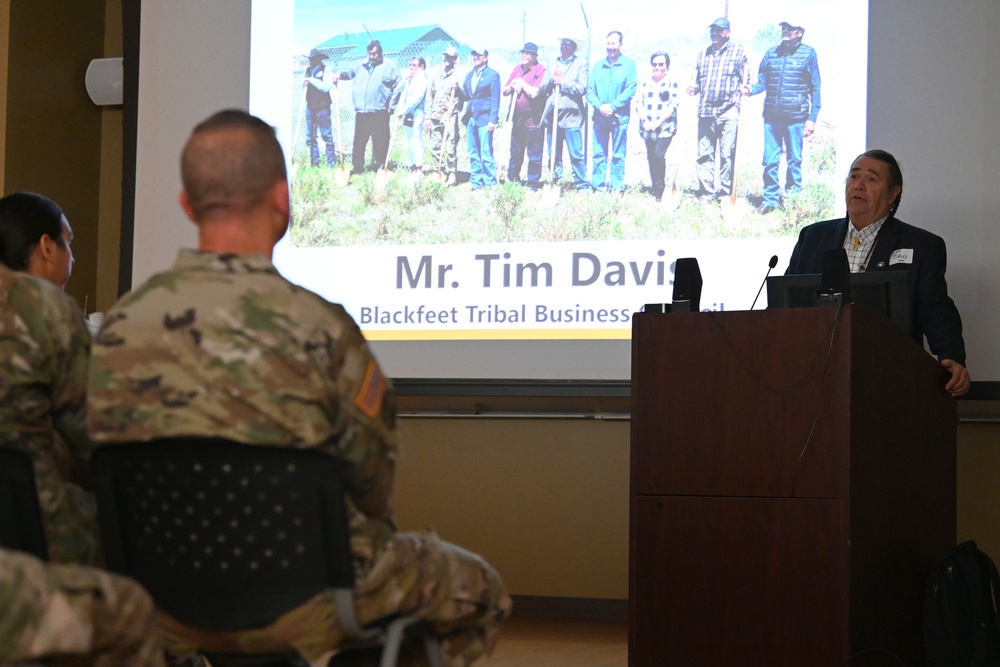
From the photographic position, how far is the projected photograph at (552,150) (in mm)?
3982

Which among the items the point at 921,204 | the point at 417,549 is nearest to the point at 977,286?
the point at 921,204

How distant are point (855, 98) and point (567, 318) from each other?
136 cm

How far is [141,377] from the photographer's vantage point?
150cm

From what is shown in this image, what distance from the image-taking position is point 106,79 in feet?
17.4

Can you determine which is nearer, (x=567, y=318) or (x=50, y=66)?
(x=567, y=318)

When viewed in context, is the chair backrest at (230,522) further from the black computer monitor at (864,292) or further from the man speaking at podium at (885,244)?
the man speaking at podium at (885,244)

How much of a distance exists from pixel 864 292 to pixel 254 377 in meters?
1.94

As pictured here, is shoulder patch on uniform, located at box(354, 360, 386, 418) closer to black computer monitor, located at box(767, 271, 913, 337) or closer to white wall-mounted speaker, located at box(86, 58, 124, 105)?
black computer monitor, located at box(767, 271, 913, 337)

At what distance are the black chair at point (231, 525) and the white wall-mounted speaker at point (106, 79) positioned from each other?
13.8 ft

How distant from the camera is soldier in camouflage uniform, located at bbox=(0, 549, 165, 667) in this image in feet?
2.82

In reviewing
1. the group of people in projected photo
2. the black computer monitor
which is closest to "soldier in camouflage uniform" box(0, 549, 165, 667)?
the black computer monitor

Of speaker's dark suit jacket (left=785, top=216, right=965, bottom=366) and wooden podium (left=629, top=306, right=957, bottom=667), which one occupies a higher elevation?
speaker's dark suit jacket (left=785, top=216, right=965, bottom=366)

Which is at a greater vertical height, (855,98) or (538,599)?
(855,98)

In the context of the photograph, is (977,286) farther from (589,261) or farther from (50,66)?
(50,66)
